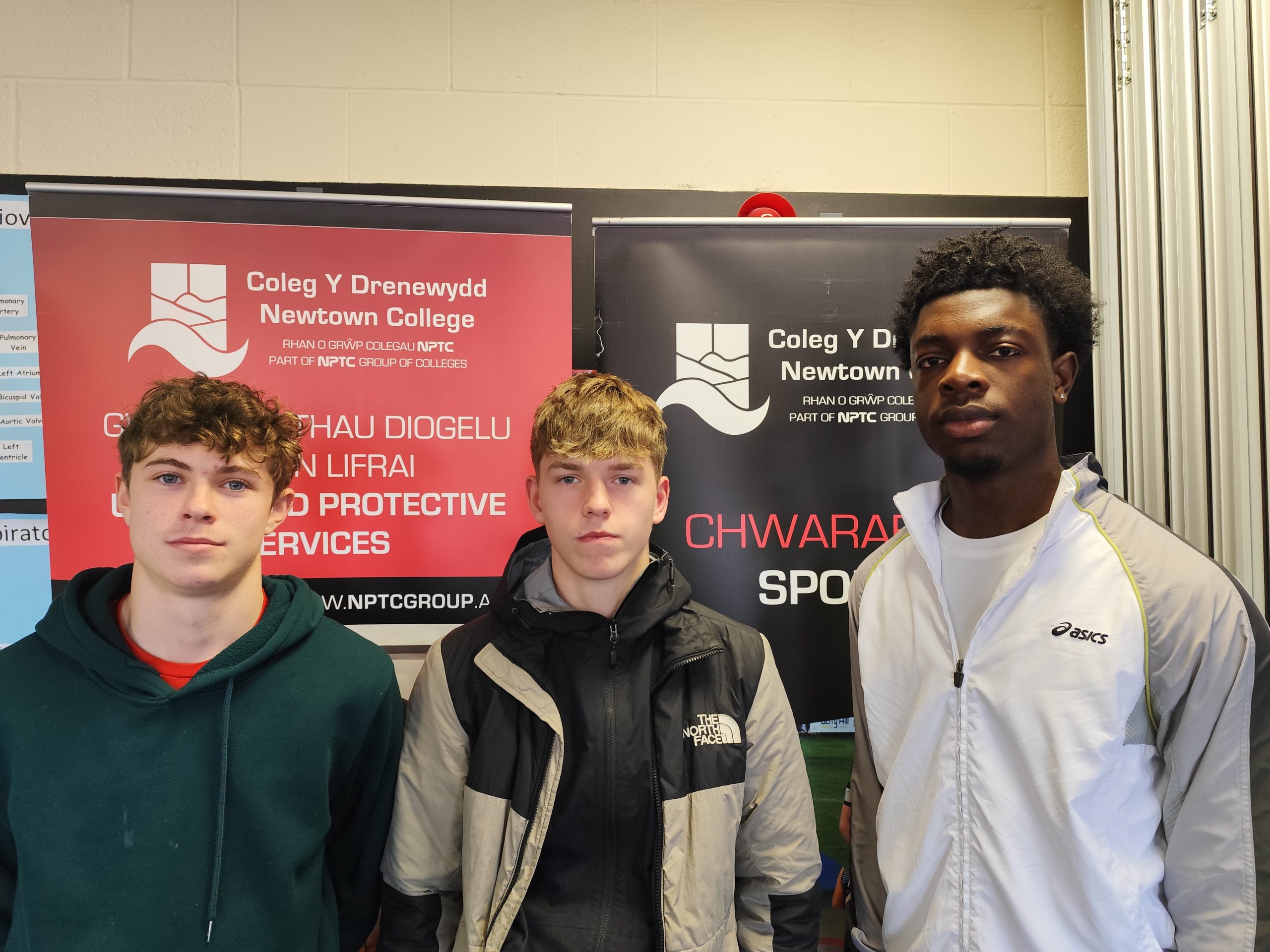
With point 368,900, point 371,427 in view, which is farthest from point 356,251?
point 368,900

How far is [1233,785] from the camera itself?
1.16 metres

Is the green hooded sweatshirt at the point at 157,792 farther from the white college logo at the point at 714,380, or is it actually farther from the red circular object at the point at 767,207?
the red circular object at the point at 767,207

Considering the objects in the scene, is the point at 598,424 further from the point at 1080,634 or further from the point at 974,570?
the point at 1080,634

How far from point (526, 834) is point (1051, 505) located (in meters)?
1.12

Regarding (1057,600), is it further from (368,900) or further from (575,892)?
(368,900)

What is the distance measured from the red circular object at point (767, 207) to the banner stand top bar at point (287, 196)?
49 cm

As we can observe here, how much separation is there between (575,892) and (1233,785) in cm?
108

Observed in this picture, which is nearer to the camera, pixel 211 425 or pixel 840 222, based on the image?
pixel 211 425

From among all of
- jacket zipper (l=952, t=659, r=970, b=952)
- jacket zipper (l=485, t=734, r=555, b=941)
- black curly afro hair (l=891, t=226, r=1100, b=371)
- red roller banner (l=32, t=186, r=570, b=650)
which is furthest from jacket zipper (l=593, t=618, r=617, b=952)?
black curly afro hair (l=891, t=226, r=1100, b=371)

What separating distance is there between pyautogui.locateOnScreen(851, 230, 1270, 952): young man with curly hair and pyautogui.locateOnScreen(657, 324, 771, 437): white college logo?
630 mm

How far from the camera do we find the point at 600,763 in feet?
4.54

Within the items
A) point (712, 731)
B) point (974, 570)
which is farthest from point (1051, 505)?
point (712, 731)

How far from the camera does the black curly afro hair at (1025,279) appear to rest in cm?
139

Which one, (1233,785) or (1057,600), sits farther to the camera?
(1057,600)
